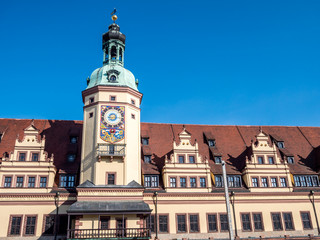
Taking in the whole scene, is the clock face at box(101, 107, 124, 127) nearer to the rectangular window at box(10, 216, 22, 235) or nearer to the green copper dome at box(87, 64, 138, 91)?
the green copper dome at box(87, 64, 138, 91)

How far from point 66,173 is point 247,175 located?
1864 centimetres

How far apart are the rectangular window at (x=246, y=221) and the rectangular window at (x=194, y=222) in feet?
15.3

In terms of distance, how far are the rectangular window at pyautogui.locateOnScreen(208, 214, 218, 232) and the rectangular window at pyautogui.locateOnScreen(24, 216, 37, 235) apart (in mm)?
16543

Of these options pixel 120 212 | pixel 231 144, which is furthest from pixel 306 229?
pixel 120 212

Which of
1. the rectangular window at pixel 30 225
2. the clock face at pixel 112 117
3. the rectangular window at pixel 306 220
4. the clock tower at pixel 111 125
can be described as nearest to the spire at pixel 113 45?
the clock tower at pixel 111 125

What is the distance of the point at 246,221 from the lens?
3158cm

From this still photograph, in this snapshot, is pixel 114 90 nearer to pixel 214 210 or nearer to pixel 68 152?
pixel 68 152

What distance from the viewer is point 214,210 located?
31.5 m

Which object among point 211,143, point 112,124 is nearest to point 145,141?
point 112,124

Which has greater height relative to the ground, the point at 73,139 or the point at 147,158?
the point at 73,139

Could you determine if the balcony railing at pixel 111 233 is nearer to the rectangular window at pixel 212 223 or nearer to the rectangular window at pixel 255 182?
the rectangular window at pixel 212 223

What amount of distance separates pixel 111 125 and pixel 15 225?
12.7 metres

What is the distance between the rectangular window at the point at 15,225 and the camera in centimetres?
2823

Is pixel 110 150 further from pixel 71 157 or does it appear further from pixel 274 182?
pixel 274 182
